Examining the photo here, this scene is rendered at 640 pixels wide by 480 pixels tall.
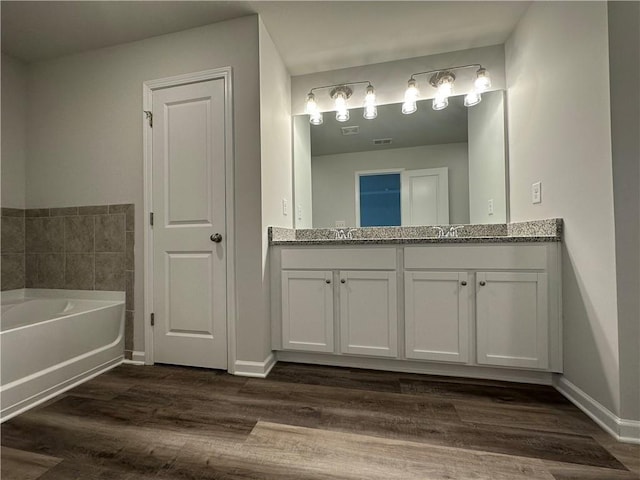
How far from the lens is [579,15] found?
138 cm

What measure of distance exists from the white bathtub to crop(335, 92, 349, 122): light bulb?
216cm

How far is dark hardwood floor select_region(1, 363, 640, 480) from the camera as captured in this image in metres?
1.04

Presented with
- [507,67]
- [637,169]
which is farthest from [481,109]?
[637,169]

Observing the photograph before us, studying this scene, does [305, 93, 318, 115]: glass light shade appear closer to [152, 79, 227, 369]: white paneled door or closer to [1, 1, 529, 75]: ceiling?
[1, 1, 529, 75]: ceiling

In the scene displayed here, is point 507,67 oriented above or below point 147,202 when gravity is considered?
above

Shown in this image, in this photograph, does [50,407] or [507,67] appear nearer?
[50,407]

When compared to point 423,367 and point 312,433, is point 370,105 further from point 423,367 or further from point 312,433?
point 312,433

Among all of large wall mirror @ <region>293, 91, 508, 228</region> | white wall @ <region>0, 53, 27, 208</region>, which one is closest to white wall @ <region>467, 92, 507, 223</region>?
large wall mirror @ <region>293, 91, 508, 228</region>

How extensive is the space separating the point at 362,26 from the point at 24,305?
3.10m

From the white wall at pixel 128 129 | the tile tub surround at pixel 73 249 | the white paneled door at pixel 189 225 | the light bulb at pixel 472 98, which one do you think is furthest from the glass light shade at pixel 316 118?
the tile tub surround at pixel 73 249

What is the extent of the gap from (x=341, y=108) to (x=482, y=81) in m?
1.04

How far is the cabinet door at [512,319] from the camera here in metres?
1.61

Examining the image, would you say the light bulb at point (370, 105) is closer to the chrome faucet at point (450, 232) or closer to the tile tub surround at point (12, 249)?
the chrome faucet at point (450, 232)

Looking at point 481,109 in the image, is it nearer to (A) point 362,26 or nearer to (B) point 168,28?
(A) point 362,26
